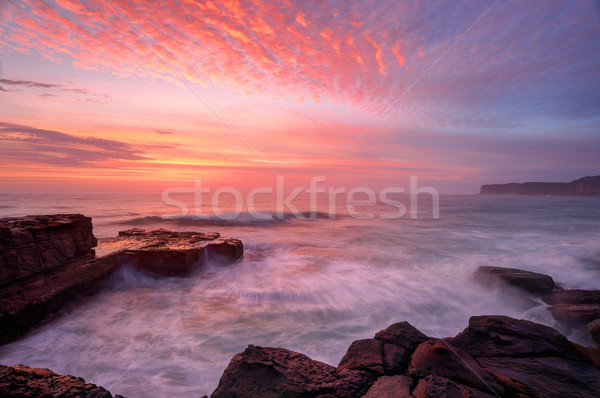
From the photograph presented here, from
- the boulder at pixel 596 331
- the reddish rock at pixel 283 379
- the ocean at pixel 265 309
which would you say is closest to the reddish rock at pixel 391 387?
the reddish rock at pixel 283 379

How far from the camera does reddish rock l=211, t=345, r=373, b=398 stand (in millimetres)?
2768

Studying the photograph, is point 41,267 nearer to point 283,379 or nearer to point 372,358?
point 283,379

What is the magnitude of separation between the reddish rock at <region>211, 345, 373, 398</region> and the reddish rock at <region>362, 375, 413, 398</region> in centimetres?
12

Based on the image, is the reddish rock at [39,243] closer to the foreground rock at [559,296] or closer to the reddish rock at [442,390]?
the reddish rock at [442,390]

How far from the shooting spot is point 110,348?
441 centimetres

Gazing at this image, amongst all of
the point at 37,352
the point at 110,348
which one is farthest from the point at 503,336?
the point at 37,352

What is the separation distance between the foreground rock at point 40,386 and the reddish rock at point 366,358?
8.13ft

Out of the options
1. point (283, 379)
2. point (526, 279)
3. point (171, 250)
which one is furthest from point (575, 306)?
point (171, 250)

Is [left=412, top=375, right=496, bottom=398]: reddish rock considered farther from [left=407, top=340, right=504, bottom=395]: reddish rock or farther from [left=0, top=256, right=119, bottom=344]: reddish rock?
[left=0, top=256, right=119, bottom=344]: reddish rock

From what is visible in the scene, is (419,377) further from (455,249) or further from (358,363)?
(455,249)

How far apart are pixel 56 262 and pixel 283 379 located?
5.47 metres

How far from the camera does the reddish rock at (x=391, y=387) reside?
8.60ft
